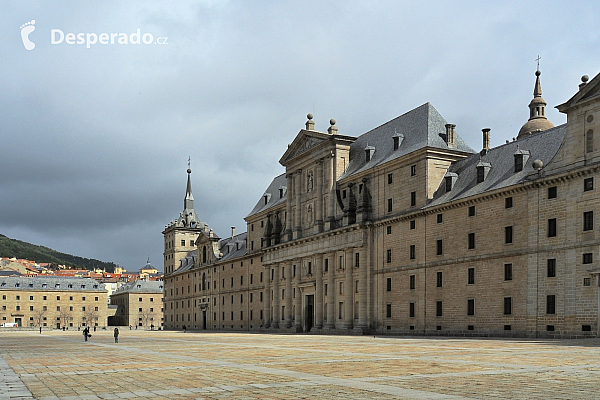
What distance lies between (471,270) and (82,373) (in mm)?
39083

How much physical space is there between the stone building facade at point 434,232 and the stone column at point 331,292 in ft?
0.39

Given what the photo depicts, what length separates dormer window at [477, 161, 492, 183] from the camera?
55.8m

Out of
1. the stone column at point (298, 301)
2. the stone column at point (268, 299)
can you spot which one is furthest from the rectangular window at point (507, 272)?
the stone column at point (268, 299)

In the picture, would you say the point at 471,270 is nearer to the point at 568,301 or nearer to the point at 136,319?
the point at 568,301

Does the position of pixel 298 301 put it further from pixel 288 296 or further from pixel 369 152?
pixel 369 152

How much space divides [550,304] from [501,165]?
12.7m

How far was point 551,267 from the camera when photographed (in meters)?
47.1

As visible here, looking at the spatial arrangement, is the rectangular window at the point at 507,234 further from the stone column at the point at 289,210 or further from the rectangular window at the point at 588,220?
the stone column at the point at 289,210

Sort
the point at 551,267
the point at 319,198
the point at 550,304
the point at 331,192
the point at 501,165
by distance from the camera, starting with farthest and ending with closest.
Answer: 1. the point at 319,198
2. the point at 331,192
3. the point at 501,165
4. the point at 551,267
5. the point at 550,304

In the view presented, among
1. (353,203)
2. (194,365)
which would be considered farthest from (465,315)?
(194,365)

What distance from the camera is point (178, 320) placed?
13525 cm

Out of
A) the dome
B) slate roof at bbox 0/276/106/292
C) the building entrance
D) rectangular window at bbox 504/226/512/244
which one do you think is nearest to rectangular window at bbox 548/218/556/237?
rectangular window at bbox 504/226/512/244

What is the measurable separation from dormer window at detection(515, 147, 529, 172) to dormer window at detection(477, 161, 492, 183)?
3.63 m

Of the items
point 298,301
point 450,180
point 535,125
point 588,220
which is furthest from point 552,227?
point 535,125
